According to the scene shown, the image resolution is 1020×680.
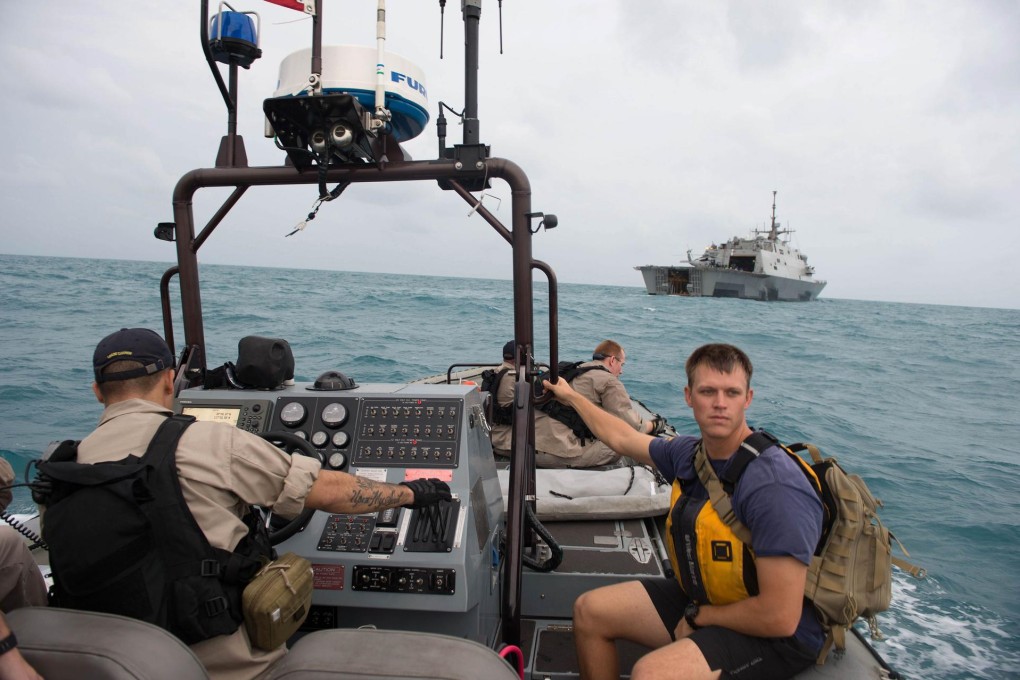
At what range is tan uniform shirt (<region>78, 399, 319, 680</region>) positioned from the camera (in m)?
1.71

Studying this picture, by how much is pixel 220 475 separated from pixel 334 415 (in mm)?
1062

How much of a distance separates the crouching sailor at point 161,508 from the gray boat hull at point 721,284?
57061 millimetres

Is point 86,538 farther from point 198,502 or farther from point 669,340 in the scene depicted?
point 669,340

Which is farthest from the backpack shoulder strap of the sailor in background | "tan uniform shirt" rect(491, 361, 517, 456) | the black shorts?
the sailor in background

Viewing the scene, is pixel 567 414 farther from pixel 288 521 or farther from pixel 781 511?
pixel 781 511

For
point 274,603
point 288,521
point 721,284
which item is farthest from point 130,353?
point 721,284

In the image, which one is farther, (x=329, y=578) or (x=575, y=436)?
(x=575, y=436)

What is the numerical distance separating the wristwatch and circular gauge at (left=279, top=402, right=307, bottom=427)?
1769 millimetres

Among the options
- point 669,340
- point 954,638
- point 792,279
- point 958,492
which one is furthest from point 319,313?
point 792,279

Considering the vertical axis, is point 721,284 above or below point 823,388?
above

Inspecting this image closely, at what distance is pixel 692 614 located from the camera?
A: 214 cm

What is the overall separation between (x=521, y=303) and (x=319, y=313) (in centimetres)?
2763

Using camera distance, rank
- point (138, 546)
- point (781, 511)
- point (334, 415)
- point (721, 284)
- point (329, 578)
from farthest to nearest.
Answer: point (721, 284)
point (334, 415)
point (329, 578)
point (781, 511)
point (138, 546)

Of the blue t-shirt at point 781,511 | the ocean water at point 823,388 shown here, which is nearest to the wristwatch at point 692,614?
the blue t-shirt at point 781,511
